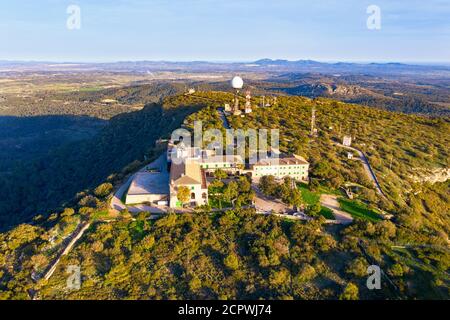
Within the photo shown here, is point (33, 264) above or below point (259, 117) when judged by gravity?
below

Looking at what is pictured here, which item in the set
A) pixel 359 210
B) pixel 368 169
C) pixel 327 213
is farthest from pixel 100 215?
pixel 368 169

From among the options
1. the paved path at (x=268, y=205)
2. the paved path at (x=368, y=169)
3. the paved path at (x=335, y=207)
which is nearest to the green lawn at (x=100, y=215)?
the paved path at (x=268, y=205)

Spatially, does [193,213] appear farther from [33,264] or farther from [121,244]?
[33,264]

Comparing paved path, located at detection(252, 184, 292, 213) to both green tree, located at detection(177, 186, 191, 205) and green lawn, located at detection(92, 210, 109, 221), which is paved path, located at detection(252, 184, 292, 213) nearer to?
green tree, located at detection(177, 186, 191, 205)

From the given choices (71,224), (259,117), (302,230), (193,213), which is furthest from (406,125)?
(71,224)

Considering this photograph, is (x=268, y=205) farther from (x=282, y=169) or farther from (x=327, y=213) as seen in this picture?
(x=282, y=169)

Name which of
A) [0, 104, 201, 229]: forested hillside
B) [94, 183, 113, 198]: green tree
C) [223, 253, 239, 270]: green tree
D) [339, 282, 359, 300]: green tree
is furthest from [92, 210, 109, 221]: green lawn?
[339, 282, 359, 300]: green tree

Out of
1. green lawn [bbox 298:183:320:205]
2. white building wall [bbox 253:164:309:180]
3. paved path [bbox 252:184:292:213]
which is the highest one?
white building wall [bbox 253:164:309:180]
